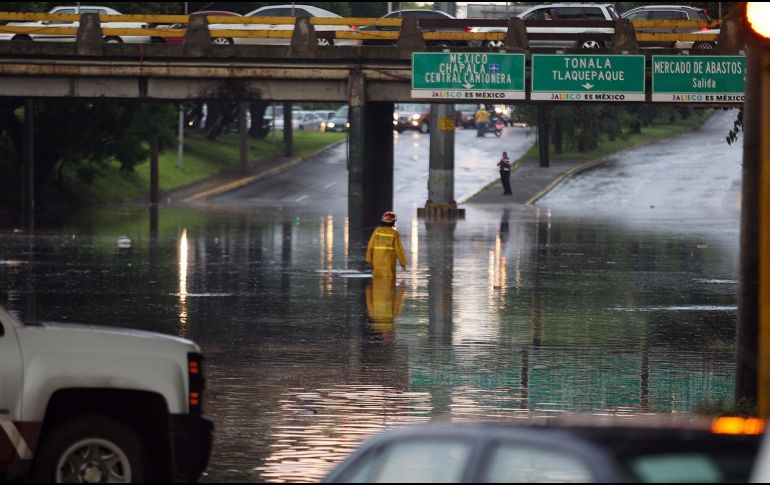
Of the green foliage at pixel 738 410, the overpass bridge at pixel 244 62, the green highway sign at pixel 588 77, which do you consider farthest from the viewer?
the overpass bridge at pixel 244 62

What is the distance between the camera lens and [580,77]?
4000 centimetres

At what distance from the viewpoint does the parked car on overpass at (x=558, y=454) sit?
5.39 metres

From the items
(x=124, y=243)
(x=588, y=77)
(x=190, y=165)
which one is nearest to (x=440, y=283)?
(x=124, y=243)

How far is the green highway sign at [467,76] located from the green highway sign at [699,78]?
3.65 meters

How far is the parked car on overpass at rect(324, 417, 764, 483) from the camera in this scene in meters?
5.39

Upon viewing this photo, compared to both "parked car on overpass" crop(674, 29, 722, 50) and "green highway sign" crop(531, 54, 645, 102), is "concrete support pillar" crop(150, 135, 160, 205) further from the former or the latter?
"parked car on overpass" crop(674, 29, 722, 50)

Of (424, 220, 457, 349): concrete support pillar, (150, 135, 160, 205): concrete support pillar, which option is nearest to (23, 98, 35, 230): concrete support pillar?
(150, 135, 160, 205): concrete support pillar

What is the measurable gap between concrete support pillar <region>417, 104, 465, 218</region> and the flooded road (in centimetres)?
798

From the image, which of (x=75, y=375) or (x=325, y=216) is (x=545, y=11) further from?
(x=75, y=375)

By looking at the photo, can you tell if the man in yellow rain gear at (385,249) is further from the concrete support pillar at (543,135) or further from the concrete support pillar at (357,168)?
the concrete support pillar at (543,135)

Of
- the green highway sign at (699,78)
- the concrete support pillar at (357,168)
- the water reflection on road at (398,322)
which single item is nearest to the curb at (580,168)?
the concrete support pillar at (357,168)

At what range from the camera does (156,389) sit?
355 inches

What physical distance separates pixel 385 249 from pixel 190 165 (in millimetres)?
47750

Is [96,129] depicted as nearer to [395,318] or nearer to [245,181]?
[245,181]
